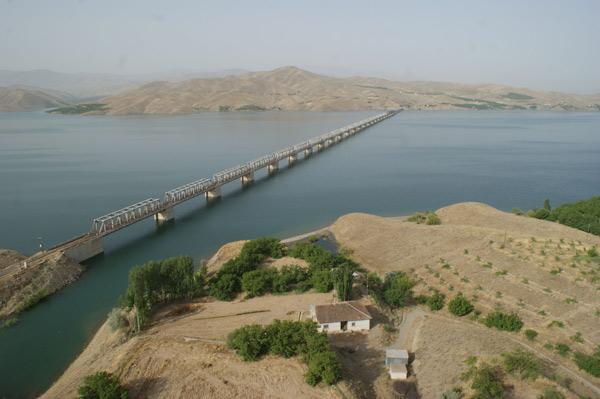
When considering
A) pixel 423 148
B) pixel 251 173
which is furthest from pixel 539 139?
pixel 251 173

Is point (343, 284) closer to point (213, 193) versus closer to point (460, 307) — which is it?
point (460, 307)

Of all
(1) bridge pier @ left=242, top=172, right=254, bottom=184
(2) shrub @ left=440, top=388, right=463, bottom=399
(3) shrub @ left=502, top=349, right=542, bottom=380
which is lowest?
(1) bridge pier @ left=242, top=172, right=254, bottom=184

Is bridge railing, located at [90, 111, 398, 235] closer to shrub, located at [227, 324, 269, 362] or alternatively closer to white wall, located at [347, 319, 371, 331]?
shrub, located at [227, 324, 269, 362]

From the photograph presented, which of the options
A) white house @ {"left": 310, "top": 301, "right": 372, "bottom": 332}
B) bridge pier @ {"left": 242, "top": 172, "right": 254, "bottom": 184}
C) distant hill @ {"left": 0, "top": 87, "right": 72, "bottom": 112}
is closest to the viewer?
white house @ {"left": 310, "top": 301, "right": 372, "bottom": 332}

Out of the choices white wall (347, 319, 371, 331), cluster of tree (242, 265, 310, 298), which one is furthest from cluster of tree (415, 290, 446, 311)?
cluster of tree (242, 265, 310, 298)

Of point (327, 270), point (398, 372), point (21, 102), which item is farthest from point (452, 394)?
point (21, 102)

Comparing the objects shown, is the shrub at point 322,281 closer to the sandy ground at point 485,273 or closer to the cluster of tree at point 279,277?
the cluster of tree at point 279,277
